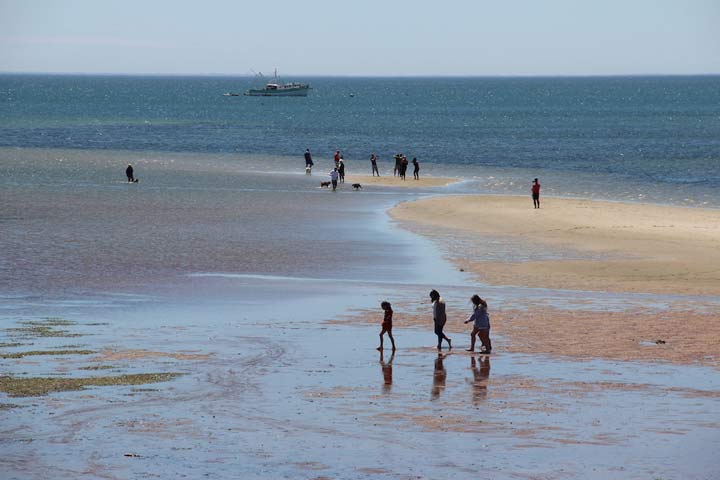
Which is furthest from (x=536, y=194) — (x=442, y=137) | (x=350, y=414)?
(x=442, y=137)

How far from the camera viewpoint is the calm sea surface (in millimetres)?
41406

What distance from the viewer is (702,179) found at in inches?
3226

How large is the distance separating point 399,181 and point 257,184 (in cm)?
908

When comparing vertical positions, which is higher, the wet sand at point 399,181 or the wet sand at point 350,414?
the wet sand at point 350,414

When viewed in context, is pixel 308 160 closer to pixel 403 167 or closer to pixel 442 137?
pixel 403 167

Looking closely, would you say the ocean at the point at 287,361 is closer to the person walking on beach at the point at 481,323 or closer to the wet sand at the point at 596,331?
the wet sand at the point at 596,331

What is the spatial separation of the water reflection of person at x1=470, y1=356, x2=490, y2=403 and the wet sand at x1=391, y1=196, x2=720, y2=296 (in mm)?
10762

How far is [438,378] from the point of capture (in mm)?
23781

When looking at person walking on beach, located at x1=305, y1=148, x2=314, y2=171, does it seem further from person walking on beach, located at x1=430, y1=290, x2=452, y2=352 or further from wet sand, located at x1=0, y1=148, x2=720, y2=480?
person walking on beach, located at x1=430, y1=290, x2=452, y2=352

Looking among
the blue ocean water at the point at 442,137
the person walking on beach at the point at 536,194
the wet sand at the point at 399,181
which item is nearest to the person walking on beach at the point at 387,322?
the person walking on beach at the point at 536,194

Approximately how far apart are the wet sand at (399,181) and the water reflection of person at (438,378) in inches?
1934

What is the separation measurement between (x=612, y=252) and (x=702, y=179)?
42017 millimetres

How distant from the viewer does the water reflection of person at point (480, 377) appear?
2233cm

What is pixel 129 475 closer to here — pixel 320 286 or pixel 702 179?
pixel 320 286
